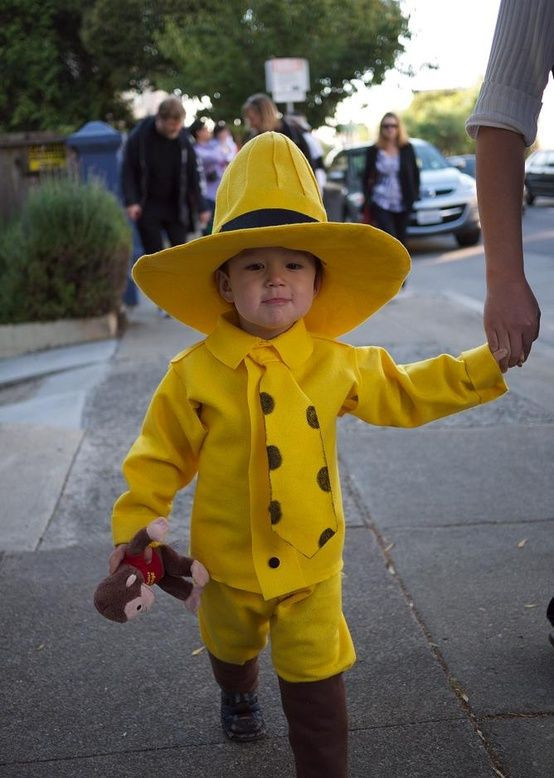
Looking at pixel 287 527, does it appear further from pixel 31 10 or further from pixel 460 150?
pixel 460 150

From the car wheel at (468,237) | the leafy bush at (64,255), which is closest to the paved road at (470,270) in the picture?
the car wheel at (468,237)

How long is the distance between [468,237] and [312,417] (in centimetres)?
1485

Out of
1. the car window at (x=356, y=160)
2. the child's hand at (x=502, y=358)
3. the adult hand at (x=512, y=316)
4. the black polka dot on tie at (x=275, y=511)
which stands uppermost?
the adult hand at (x=512, y=316)

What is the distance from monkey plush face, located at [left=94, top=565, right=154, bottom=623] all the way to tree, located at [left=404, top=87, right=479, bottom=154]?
227ft

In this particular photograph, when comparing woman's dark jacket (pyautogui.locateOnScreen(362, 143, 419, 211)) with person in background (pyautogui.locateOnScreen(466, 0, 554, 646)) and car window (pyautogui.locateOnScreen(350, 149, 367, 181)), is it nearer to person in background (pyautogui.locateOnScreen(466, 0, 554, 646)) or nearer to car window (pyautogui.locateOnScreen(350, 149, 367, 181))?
car window (pyautogui.locateOnScreen(350, 149, 367, 181))

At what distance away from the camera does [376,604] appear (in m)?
3.38

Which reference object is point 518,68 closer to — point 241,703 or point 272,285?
point 272,285

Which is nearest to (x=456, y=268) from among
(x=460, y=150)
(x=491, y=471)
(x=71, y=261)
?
(x=71, y=261)

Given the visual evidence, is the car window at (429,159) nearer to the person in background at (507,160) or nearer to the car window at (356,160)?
the car window at (356,160)

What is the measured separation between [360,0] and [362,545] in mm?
25004

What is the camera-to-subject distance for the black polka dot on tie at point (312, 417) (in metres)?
2.31

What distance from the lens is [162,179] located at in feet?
29.5

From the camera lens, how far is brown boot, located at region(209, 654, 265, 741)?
258cm

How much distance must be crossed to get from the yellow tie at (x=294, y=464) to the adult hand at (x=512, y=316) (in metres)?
0.45
